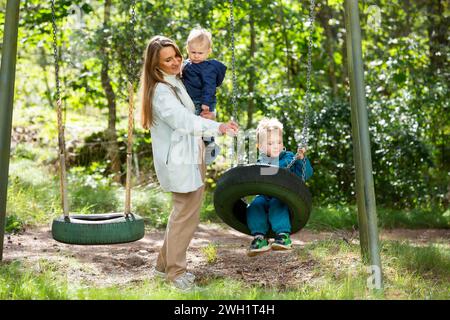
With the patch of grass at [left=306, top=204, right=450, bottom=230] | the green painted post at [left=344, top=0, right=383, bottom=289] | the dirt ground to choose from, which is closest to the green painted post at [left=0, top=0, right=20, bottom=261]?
the dirt ground

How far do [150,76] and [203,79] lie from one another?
36 cm

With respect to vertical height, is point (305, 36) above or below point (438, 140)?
Answer: above

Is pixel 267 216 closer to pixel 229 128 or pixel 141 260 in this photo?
pixel 229 128

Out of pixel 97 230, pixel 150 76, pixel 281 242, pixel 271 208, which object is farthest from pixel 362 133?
pixel 97 230

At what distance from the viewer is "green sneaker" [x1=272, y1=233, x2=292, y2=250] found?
4039mm

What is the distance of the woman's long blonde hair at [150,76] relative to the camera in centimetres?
393

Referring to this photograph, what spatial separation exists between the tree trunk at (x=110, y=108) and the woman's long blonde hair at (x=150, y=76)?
518cm

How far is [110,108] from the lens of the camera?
9.81 metres

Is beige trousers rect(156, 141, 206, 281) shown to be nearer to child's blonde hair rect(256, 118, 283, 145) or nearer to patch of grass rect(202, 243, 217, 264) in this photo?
child's blonde hair rect(256, 118, 283, 145)

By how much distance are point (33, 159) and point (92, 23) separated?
11.8ft

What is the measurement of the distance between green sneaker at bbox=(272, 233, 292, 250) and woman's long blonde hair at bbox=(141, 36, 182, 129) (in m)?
1.09

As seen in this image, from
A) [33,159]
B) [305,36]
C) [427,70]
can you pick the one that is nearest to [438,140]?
[427,70]

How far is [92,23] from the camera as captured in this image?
41.3 ft
